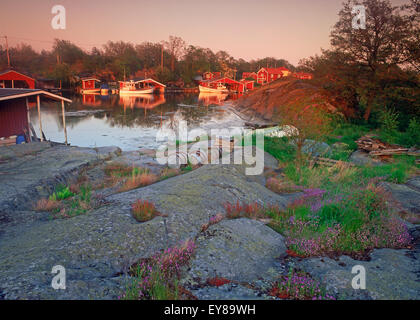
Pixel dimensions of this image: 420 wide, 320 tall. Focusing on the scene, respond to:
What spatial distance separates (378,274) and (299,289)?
139 cm

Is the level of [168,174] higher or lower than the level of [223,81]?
lower

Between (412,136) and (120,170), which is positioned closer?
(120,170)

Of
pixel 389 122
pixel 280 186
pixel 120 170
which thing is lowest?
pixel 120 170

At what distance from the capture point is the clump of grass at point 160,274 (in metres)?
3.64

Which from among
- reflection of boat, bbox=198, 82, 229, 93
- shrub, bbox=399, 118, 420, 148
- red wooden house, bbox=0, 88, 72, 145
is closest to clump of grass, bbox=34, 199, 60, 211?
red wooden house, bbox=0, 88, 72, 145

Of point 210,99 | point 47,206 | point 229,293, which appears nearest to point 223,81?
point 210,99

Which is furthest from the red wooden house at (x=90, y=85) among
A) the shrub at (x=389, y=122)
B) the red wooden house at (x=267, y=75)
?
the shrub at (x=389, y=122)

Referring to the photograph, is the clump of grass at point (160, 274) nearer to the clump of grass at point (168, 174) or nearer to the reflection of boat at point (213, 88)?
the clump of grass at point (168, 174)

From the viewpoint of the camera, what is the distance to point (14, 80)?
5219 cm

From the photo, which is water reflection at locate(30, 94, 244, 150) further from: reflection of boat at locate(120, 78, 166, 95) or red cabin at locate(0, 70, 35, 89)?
reflection of boat at locate(120, 78, 166, 95)

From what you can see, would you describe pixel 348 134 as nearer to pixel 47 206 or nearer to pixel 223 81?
pixel 47 206

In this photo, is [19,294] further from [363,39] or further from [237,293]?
[363,39]

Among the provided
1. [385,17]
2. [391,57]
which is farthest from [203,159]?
[385,17]

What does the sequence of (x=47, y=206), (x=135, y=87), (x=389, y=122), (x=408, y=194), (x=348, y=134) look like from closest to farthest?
1. (x=47, y=206)
2. (x=408, y=194)
3. (x=389, y=122)
4. (x=348, y=134)
5. (x=135, y=87)
